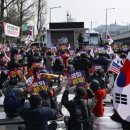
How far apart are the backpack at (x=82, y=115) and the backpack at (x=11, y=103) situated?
4.41m

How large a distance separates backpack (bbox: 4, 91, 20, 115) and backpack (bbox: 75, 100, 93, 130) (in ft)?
14.5

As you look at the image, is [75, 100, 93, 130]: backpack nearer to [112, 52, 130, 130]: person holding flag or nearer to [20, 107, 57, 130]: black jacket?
[20, 107, 57, 130]: black jacket

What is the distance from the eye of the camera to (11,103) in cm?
1327

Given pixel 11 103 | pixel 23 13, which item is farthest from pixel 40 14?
pixel 11 103

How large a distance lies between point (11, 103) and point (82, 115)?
15.1ft

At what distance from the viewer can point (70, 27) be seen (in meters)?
42.4

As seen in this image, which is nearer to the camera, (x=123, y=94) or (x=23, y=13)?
(x=123, y=94)

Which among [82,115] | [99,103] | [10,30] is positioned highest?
[10,30]

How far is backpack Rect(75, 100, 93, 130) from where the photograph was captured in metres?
8.98

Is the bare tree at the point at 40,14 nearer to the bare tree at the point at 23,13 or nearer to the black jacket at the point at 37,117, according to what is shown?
the bare tree at the point at 23,13

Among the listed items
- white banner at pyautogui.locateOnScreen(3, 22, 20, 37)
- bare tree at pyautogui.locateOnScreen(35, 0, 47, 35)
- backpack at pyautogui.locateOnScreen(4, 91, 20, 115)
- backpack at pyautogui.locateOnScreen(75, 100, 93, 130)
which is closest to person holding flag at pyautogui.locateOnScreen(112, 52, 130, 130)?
backpack at pyautogui.locateOnScreen(75, 100, 93, 130)

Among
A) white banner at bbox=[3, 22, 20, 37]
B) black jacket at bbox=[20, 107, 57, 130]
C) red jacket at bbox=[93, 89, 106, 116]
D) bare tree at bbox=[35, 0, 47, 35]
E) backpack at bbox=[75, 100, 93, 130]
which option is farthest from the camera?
bare tree at bbox=[35, 0, 47, 35]

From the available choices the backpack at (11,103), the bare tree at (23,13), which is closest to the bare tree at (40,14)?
the bare tree at (23,13)

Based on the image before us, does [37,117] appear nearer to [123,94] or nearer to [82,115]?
[82,115]
